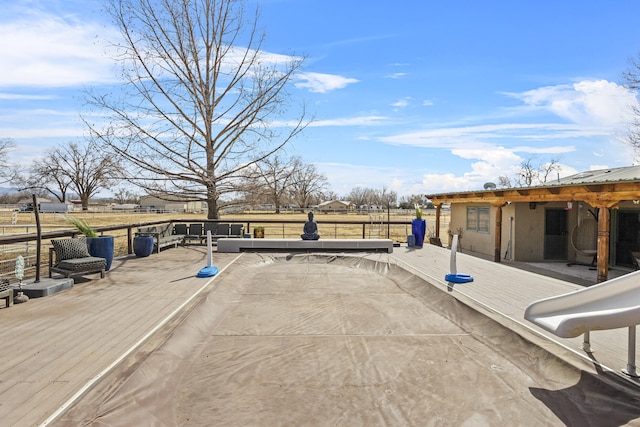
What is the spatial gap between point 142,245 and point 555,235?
1143 cm

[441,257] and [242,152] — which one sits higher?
[242,152]

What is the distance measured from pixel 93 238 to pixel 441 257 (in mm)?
8514

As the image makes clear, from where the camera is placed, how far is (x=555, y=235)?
469 inches

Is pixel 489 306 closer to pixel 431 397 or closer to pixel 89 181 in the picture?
pixel 431 397

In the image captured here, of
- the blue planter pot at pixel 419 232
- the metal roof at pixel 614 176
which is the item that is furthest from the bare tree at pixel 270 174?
the metal roof at pixel 614 176

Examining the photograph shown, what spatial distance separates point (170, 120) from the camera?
47.0 ft

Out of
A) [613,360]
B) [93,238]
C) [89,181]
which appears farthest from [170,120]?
[89,181]

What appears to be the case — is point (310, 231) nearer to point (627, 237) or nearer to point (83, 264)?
point (83, 264)

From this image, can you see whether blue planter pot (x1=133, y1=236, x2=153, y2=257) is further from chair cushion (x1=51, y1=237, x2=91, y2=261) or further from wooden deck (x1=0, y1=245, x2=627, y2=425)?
chair cushion (x1=51, y1=237, x2=91, y2=261)

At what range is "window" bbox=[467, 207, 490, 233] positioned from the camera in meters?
13.5

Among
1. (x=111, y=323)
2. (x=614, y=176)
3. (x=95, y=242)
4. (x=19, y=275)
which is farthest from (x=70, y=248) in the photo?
(x=614, y=176)

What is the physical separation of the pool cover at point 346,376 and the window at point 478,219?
7.82 m

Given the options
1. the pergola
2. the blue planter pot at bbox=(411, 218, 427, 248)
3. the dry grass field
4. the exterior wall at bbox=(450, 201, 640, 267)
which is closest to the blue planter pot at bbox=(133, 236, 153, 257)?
the dry grass field

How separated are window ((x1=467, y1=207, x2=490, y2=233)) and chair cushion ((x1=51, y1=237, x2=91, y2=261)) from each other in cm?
1132
